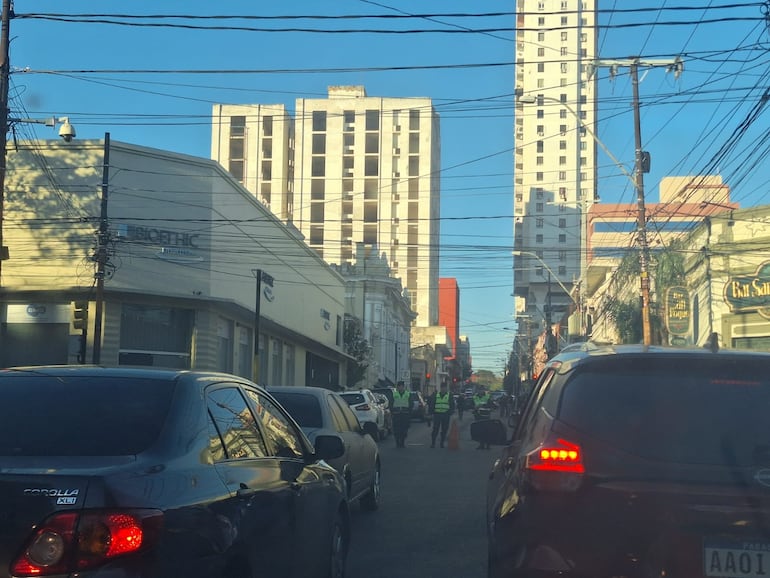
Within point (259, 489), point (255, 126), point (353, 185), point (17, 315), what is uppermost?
point (255, 126)

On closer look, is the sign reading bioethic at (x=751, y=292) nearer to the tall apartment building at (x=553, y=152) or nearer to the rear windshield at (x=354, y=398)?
the rear windshield at (x=354, y=398)

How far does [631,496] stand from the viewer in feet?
12.8

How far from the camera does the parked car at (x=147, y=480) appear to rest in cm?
330

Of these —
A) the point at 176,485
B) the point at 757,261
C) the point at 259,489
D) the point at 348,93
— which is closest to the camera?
the point at 176,485

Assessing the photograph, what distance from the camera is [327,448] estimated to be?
6172 millimetres

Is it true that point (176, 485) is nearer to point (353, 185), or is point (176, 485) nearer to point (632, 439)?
point (632, 439)

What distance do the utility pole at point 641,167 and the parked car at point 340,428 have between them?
590 inches

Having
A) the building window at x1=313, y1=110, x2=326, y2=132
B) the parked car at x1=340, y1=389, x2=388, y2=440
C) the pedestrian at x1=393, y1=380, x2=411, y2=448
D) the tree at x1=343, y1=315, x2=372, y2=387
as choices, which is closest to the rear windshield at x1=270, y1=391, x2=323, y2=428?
the pedestrian at x1=393, y1=380, x2=411, y2=448

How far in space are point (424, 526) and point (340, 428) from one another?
152 cm

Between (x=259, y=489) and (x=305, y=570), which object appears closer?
(x=259, y=489)

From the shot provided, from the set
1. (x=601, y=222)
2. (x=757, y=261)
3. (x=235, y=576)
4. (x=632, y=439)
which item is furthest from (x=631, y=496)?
(x=601, y=222)

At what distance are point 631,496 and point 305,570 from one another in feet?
7.62

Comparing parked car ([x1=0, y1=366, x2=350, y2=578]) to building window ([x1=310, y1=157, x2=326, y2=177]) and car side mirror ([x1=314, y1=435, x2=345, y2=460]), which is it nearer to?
car side mirror ([x1=314, y1=435, x2=345, y2=460])

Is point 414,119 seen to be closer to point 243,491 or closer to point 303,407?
point 303,407
